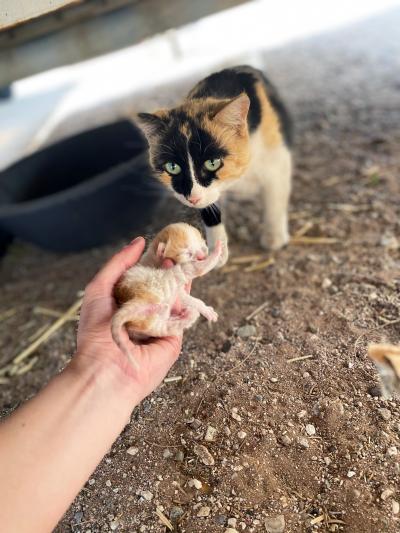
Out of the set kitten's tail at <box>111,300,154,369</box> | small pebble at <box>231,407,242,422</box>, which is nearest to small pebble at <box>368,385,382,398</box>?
small pebble at <box>231,407,242,422</box>

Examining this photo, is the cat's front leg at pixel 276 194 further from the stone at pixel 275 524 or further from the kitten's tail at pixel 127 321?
the stone at pixel 275 524

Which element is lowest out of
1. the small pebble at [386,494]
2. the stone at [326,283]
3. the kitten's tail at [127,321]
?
the stone at [326,283]

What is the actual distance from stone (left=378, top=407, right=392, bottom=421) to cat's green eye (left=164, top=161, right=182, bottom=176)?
2.18ft

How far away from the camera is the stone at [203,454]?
3.72ft

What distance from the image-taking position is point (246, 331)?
1431 millimetres

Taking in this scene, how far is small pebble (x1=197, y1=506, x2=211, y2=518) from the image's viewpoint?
3.47ft

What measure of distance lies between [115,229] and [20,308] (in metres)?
0.47

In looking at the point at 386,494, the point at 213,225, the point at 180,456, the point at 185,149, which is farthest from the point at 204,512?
the point at 185,149

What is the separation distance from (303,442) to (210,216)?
549 mm

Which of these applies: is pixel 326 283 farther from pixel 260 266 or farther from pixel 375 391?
pixel 375 391

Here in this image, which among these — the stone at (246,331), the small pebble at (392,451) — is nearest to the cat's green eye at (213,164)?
the stone at (246,331)

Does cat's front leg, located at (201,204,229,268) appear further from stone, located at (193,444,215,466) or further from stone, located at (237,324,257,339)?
stone, located at (193,444,215,466)

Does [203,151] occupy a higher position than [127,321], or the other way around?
[203,151]

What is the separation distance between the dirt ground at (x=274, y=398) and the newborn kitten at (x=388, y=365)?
0.12 feet
